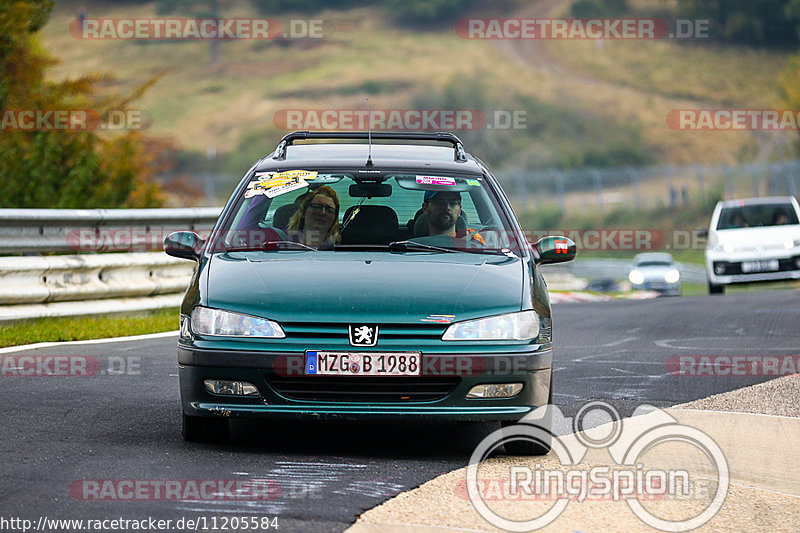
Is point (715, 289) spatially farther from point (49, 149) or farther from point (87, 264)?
point (87, 264)

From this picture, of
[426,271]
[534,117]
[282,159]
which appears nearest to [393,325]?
[426,271]

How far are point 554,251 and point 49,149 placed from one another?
41.8 ft

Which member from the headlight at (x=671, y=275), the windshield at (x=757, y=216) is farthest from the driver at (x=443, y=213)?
the headlight at (x=671, y=275)

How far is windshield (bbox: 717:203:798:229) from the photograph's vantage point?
2255 cm

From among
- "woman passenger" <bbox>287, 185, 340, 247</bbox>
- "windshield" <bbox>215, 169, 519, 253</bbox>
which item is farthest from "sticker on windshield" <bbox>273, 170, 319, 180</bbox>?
"woman passenger" <bbox>287, 185, 340, 247</bbox>

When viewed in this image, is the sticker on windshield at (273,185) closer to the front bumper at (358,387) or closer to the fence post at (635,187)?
the front bumper at (358,387)

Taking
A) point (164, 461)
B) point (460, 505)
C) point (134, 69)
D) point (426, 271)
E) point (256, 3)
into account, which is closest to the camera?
point (460, 505)

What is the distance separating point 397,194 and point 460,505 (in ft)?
8.76

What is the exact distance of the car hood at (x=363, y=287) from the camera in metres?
6.36

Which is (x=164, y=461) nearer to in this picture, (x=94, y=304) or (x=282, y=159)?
(x=282, y=159)

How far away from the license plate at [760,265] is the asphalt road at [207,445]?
1005 centimetres

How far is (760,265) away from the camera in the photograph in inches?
856

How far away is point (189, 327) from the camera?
6.59 meters

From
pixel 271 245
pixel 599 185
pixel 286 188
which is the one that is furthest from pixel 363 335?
pixel 599 185
